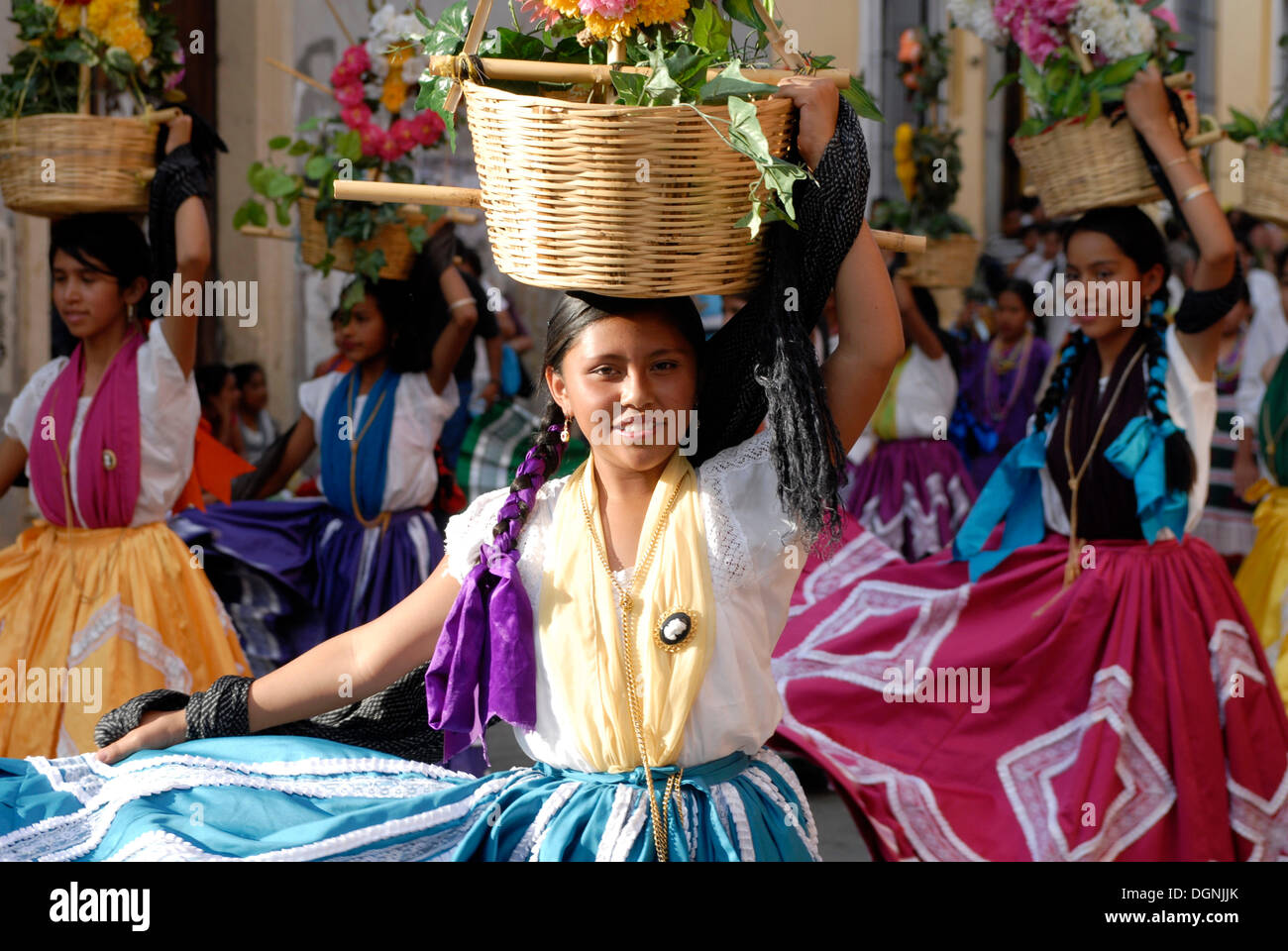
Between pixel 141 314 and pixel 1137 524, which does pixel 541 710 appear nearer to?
pixel 1137 524

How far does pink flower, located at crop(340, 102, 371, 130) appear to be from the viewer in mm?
5352

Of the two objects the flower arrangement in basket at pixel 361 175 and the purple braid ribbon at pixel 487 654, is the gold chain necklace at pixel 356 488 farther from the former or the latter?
the purple braid ribbon at pixel 487 654

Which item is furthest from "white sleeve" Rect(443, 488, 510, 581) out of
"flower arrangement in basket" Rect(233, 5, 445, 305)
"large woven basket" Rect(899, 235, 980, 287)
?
"large woven basket" Rect(899, 235, 980, 287)

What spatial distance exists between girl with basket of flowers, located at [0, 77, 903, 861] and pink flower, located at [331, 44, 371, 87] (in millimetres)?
3352

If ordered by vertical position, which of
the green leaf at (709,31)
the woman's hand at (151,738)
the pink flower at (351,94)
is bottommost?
the woman's hand at (151,738)

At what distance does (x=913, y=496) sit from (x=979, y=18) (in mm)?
2747

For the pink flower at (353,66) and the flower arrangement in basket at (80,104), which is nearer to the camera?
the flower arrangement in basket at (80,104)

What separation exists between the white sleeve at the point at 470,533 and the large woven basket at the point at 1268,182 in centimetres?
372

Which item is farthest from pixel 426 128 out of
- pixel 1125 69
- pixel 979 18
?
pixel 1125 69

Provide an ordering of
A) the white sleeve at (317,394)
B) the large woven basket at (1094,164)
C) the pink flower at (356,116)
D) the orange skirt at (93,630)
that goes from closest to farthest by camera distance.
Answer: the orange skirt at (93,630) < the large woven basket at (1094,164) < the pink flower at (356,116) < the white sleeve at (317,394)

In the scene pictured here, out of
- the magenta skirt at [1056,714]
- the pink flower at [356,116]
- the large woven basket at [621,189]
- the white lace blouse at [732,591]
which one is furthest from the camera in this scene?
the pink flower at [356,116]

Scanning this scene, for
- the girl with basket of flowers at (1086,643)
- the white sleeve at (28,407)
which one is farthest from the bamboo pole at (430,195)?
the white sleeve at (28,407)

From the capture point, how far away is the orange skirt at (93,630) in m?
3.90

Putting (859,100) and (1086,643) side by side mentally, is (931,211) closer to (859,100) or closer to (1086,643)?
(1086,643)
